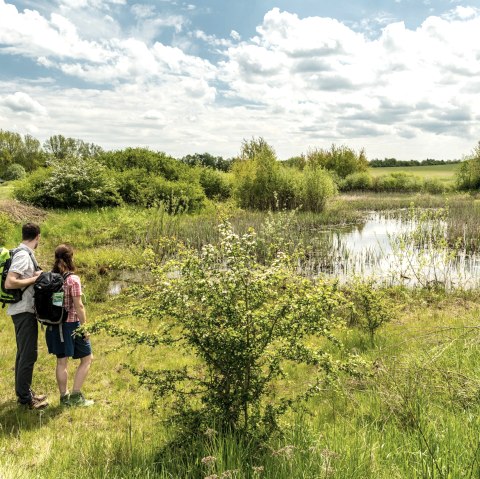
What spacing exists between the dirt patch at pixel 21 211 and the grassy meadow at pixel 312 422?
31.4 feet

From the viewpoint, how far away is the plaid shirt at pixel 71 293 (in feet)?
17.0

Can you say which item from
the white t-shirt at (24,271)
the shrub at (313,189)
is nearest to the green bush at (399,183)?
the shrub at (313,189)

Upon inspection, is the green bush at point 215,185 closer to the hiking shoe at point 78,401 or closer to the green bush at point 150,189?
the green bush at point 150,189

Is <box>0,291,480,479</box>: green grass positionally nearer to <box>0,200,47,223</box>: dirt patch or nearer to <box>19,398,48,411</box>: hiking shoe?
<box>19,398,48,411</box>: hiking shoe

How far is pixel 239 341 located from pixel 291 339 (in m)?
0.46

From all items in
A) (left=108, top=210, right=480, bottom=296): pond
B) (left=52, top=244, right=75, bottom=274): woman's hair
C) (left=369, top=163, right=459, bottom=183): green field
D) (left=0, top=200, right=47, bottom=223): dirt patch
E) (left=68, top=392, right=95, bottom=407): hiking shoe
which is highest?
(left=369, top=163, right=459, bottom=183): green field

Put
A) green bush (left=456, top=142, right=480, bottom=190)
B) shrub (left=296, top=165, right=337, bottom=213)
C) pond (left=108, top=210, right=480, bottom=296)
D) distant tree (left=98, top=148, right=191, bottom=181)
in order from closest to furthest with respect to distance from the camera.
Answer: pond (left=108, top=210, right=480, bottom=296) < distant tree (left=98, top=148, right=191, bottom=181) < shrub (left=296, top=165, right=337, bottom=213) < green bush (left=456, top=142, right=480, bottom=190)

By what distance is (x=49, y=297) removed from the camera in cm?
501

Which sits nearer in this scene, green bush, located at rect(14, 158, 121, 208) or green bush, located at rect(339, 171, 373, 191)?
green bush, located at rect(14, 158, 121, 208)

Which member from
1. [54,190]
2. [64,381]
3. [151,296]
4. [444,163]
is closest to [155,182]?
[54,190]

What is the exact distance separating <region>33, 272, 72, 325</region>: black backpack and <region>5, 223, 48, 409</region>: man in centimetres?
14

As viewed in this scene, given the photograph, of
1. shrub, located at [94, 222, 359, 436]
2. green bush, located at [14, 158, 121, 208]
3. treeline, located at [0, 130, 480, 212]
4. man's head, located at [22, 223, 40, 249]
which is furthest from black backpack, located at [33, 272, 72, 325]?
green bush, located at [14, 158, 121, 208]

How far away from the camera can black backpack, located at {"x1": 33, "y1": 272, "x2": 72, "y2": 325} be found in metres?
5.00

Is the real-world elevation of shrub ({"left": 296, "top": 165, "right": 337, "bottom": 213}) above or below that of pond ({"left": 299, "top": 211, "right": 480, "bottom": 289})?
above
